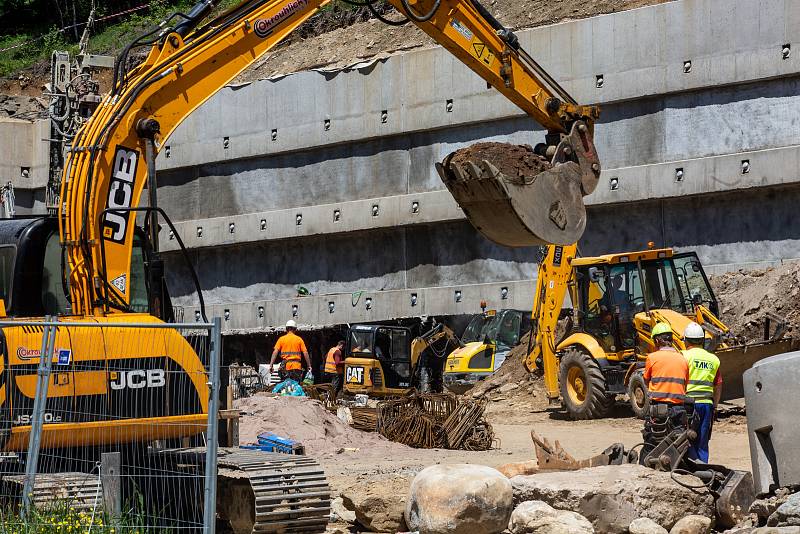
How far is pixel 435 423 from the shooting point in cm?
1552

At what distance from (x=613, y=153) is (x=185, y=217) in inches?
481

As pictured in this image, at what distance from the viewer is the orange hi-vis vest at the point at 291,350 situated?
19000mm

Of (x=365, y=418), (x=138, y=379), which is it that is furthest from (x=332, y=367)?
(x=138, y=379)

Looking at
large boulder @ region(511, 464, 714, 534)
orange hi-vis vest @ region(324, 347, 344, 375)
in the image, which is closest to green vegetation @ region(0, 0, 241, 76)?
orange hi-vis vest @ region(324, 347, 344, 375)

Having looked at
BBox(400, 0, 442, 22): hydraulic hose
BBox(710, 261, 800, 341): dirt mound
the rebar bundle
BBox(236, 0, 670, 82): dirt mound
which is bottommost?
the rebar bundle

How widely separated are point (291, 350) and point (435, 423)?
4262 mm

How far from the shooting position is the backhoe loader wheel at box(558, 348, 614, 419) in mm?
17750

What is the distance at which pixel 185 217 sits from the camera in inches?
1211

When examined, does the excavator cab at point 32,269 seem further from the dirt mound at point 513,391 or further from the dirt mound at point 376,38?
the dirt mound at point 376,38

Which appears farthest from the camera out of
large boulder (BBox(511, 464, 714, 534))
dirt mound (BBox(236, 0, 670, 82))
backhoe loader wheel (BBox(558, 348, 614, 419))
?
dirt mound (BBox(236, 0, 670, 82))

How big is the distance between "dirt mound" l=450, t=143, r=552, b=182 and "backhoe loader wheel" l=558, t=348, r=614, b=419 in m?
7.58

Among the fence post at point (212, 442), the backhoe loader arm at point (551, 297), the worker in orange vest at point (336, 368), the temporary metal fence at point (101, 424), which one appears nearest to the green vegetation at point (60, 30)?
the worker in orange vest at point (336, 368)

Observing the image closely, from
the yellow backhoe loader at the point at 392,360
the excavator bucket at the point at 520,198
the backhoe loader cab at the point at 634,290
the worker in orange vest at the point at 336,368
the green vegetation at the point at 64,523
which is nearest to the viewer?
the green vegetation at the point at 64,523

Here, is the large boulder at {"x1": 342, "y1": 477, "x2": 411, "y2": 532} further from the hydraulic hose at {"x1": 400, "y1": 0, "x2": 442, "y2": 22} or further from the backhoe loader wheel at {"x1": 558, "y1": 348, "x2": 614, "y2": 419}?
→ the backhoe loader wheel at {"x1": 558, "y1": 348, "x2": 614, "y2": 419}
